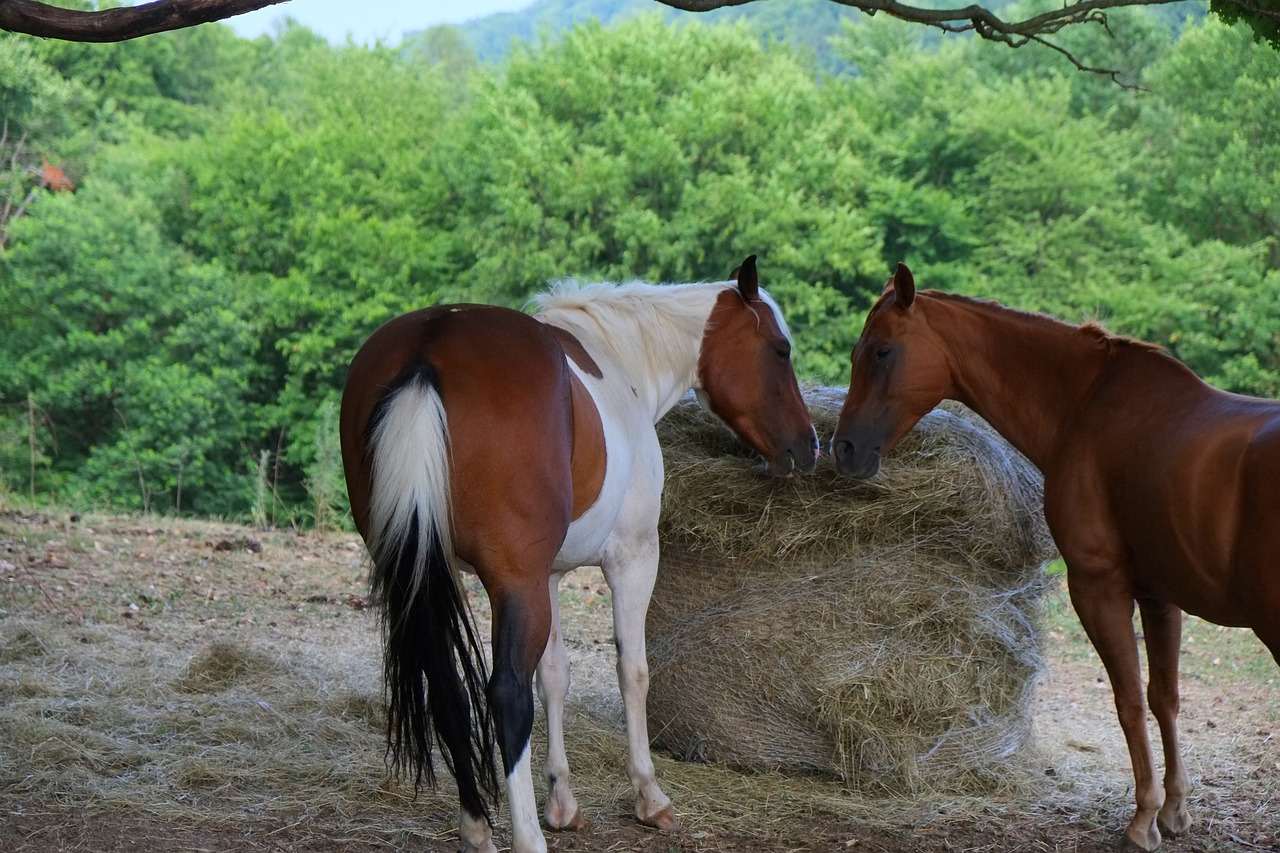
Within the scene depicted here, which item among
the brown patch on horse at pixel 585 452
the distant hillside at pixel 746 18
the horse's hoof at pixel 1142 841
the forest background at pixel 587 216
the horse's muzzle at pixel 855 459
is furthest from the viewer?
the distant hillside at pixel 746 18

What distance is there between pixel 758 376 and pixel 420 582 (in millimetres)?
1936

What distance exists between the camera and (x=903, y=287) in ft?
13.1

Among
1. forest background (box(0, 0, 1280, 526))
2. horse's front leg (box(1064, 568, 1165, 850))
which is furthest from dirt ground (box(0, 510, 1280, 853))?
forest background (box(0, 0, 1280, 526))

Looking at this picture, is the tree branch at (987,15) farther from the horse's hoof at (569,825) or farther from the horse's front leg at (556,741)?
the horse's hoof at (569,825)

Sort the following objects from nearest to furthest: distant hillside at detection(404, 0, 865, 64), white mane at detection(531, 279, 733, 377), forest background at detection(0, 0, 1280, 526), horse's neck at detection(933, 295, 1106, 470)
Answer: horse's neck at detection(933, 295, 1106, 470) < white mane at detection(531, 279, 733, 377) < forest background at detection(0, 0, 1280, 526) < distant hillside at detection(404, 0, 865, 64)

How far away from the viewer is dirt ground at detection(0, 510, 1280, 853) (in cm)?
358

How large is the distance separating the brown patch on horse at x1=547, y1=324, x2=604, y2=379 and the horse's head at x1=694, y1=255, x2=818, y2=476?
75 centimetres

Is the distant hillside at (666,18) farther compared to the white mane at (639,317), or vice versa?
the distant hillside at (666,18)

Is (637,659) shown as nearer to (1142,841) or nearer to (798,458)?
(798,458)

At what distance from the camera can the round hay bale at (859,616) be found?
165 inches

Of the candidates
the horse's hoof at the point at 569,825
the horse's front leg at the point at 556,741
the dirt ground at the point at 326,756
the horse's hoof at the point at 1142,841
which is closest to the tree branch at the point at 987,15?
the horse's front leg at the point at 556,741

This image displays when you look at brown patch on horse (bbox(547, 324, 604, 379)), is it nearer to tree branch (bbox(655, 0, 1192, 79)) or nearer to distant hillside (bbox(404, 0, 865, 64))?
tree branch (bbox(655, 0, 1192, 79))

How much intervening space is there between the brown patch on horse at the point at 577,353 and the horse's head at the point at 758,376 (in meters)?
0.75

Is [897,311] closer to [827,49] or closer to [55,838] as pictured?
[55,838]
